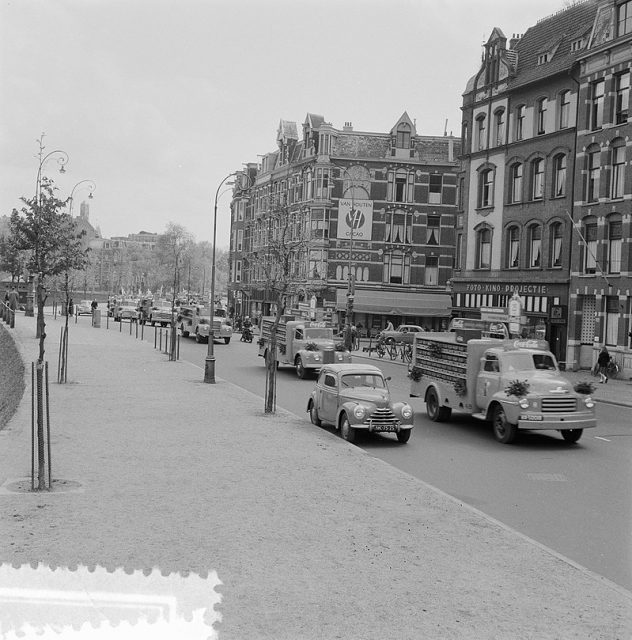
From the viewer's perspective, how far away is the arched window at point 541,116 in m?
43.7

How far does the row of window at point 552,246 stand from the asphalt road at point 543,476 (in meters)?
16.4

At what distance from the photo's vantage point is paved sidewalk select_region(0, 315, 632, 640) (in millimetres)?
6582

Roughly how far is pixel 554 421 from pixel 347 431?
4307mm

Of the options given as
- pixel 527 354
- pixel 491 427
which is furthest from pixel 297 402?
pixel 527 354

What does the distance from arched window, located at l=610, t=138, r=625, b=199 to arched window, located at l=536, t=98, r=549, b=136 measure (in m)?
6.38

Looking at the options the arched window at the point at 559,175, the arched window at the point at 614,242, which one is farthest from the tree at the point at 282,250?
the arched window at the point at 614,242

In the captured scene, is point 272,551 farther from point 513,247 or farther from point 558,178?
point 513,247

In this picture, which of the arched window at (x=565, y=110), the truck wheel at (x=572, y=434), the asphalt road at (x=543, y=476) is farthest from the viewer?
A: the arched window at (x=565, y=110)

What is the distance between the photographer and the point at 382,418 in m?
16.8

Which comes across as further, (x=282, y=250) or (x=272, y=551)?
(x=282, y=250)

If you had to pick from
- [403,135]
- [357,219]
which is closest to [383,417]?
[357,219]

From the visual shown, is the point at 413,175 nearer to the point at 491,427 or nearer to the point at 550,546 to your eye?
the point at 491,427

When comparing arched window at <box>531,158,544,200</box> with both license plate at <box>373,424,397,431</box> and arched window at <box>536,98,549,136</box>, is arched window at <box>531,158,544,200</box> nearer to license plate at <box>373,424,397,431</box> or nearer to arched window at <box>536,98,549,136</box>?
arched window at <box>536,98,549,136</box>

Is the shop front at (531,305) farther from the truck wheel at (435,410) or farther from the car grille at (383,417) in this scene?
the car grille at (383,417)
